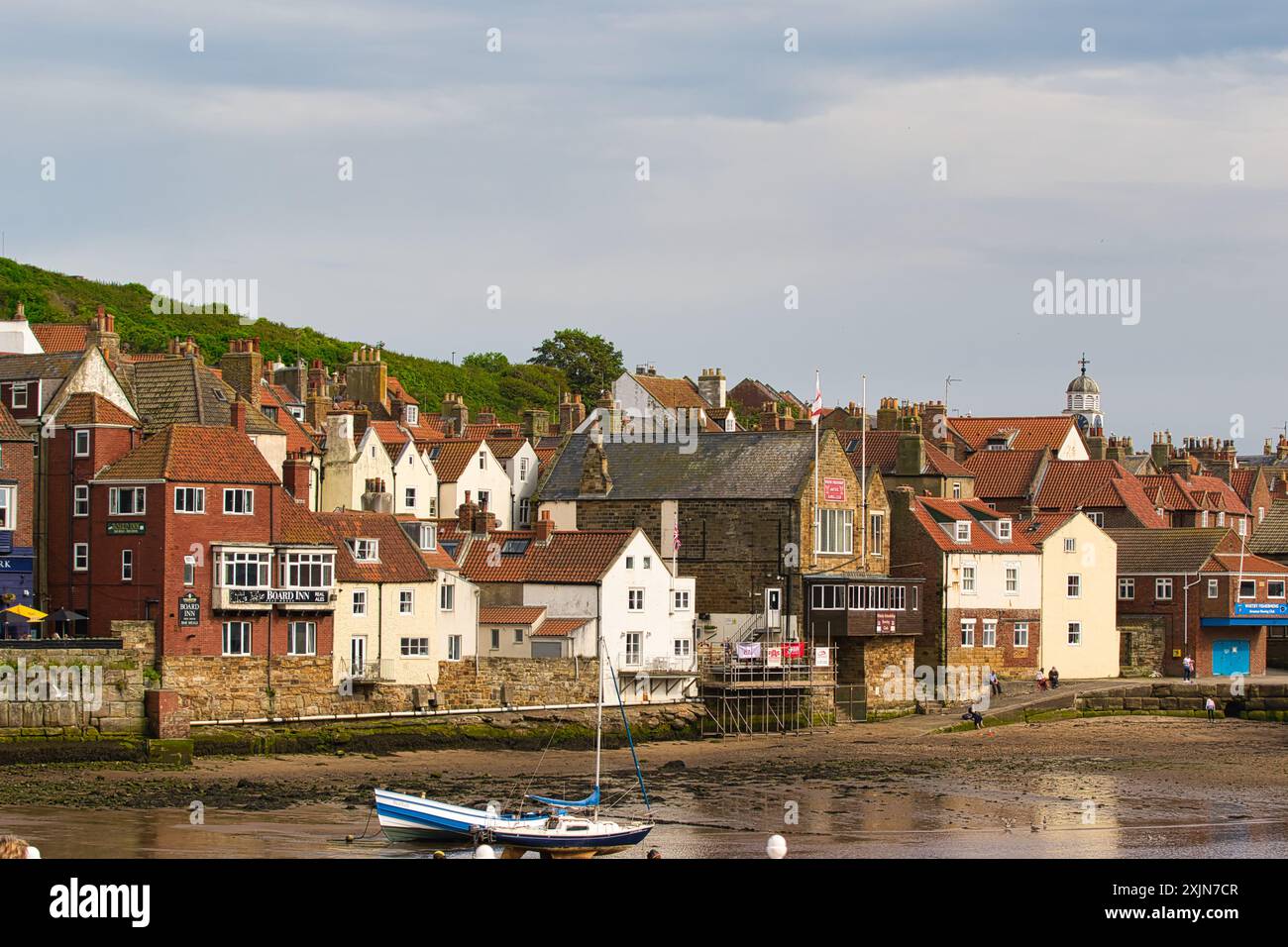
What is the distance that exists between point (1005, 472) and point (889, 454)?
9.96m

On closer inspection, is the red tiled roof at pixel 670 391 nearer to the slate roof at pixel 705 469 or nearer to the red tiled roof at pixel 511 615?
the slate roof at pixel 705 469

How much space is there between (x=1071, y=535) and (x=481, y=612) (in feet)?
96.2

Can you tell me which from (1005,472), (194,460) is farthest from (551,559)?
(1005,472)

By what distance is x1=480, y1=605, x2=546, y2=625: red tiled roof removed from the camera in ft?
216

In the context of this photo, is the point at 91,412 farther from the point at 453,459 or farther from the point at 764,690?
the point at 764,690

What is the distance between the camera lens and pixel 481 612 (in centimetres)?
6656

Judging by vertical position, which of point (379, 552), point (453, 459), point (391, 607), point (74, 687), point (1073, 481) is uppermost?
point (453, 459)

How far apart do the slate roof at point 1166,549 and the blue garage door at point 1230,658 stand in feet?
13.6

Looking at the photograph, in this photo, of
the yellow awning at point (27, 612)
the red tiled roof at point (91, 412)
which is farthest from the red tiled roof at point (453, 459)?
the yellow awning at point (27, 612)

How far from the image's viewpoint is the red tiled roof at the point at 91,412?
5834 centimetres

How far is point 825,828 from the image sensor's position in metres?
43.7
